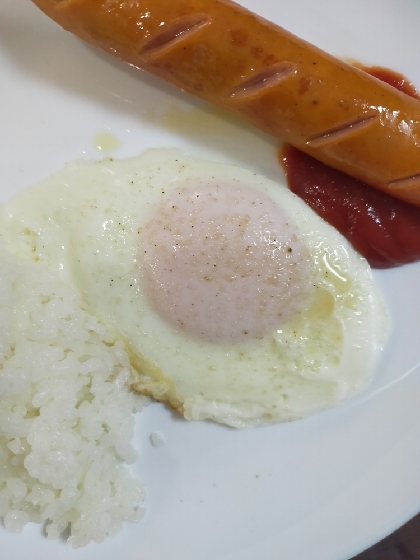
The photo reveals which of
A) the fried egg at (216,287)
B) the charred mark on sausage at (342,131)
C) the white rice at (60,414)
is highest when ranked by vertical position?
the charred mark on sausage at (342,131)

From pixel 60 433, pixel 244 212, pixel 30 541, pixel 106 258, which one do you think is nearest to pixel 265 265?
pixel 244 212

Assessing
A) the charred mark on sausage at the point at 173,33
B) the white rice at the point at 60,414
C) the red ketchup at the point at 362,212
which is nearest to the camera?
the charred mark on sausage at the point at 173,33

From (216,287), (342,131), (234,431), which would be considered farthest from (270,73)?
(234,431)

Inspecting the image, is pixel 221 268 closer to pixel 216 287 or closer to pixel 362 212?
pixel 216 287

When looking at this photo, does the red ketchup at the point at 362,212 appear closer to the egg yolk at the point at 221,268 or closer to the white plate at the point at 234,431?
the white plate at the point at 234,431

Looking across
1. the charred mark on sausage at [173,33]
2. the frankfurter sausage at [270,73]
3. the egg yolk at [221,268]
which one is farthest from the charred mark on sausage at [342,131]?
the charred mark on sausage at [173,33]

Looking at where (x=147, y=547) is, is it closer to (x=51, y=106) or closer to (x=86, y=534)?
(x=86, y=534)

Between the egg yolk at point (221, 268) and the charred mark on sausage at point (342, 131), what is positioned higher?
the charred mark on sausage at point (342, 131)
